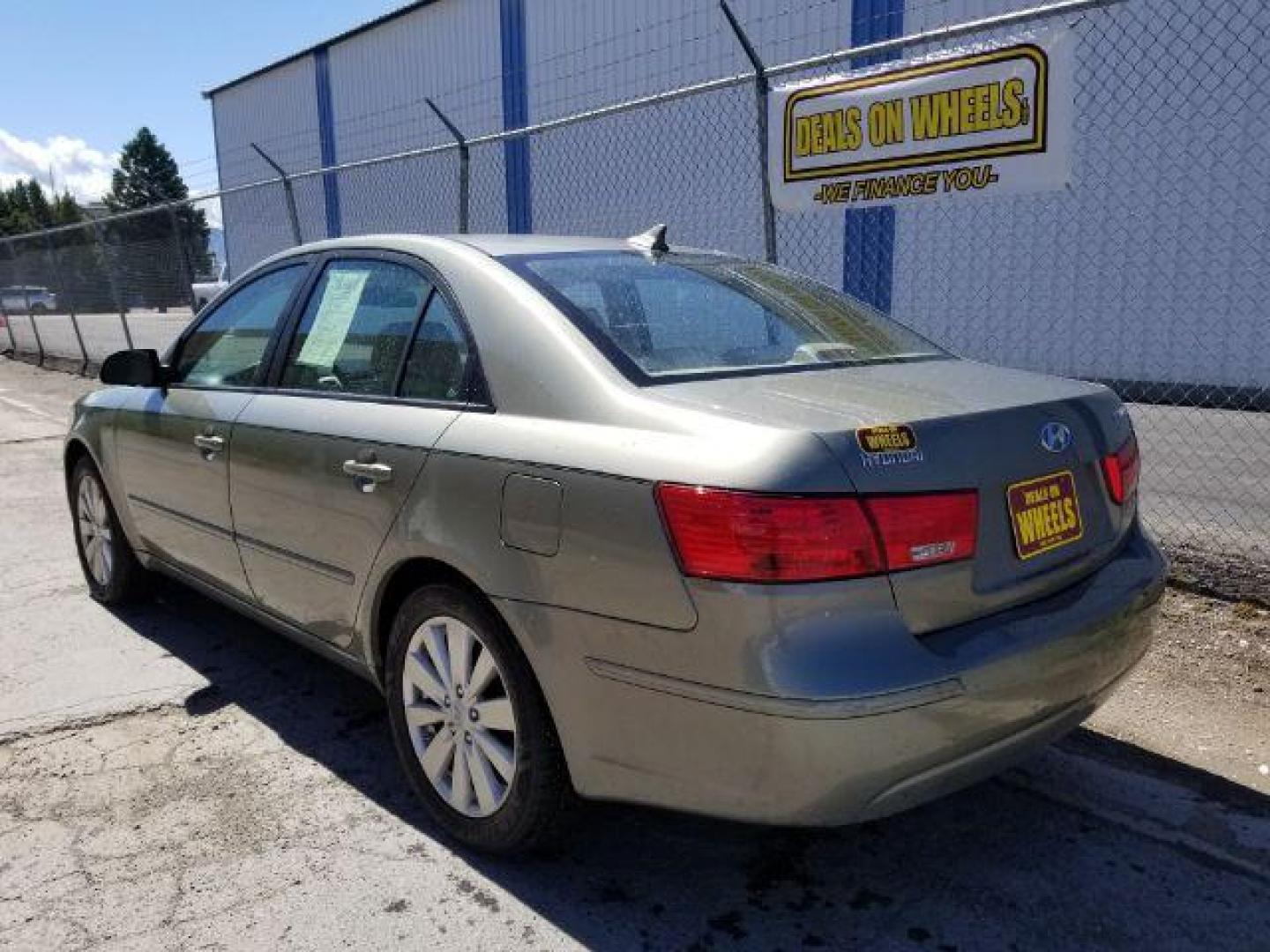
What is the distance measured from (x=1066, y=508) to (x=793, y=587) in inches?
33.7

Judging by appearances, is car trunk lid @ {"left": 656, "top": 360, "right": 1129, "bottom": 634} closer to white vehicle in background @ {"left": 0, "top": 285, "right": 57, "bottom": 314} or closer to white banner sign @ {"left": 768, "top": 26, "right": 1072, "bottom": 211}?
white banner sign @ {"left": 768, "top": 26, "right": 1072, "bottom": 211}

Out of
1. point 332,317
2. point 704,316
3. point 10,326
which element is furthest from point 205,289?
point 704,316

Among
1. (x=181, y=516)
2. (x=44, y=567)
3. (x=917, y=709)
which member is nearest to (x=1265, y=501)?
(x=917, y=709)

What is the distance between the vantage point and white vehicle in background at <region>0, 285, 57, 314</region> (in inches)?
709

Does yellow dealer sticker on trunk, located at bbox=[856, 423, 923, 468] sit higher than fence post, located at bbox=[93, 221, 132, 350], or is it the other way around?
fence post, located at bbox=[93, 221, 132, 350]

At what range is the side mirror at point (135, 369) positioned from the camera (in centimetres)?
398

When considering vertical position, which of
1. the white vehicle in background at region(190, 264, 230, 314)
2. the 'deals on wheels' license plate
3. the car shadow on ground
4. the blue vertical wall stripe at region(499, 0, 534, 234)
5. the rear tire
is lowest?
the car shadow on ground

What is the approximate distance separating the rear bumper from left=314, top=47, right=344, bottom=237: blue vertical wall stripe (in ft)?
73.3

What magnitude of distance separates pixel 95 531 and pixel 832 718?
3.99 m

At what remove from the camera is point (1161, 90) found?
10594 millimetres

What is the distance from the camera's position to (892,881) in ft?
8.56

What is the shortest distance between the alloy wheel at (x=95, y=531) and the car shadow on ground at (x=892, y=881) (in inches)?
83.1

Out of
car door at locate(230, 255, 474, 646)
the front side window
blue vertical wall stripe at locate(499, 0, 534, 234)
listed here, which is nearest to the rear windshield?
car door at locate(230, 255, 474, 646)

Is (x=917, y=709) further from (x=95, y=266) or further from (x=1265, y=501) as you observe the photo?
(x=95, y=266)
